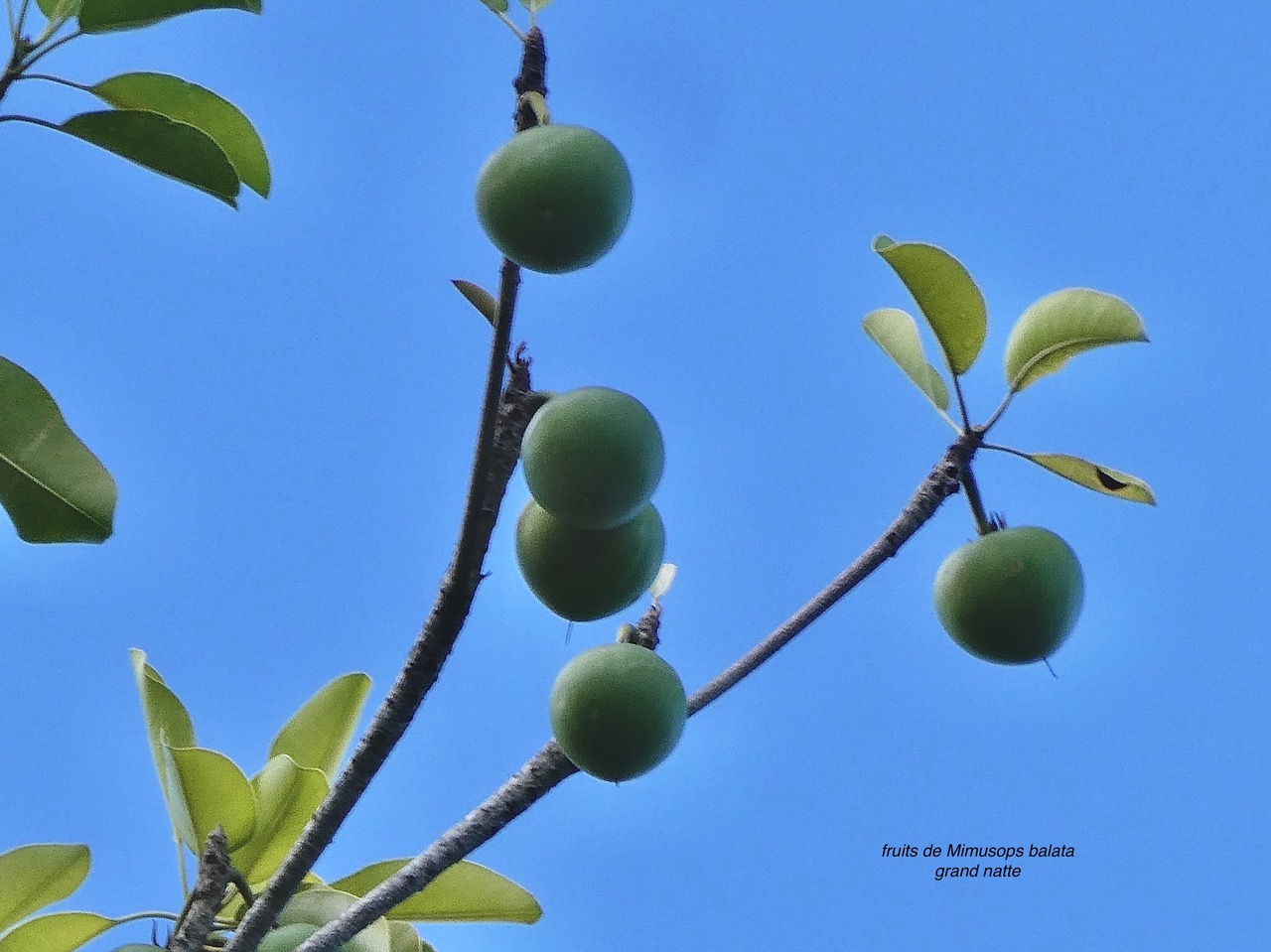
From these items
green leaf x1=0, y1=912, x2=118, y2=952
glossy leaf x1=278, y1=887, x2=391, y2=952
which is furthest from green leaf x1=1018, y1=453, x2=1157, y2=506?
green leaf x1=0, y1=912, x2=118, y2=952

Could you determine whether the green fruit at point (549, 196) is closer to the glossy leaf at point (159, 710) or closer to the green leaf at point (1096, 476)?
the green leaf at point (1096, 476)

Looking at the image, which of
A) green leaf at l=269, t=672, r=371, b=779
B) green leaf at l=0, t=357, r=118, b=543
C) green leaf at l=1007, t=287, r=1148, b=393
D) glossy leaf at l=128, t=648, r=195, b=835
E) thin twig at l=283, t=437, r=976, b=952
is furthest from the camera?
green leaf at l=269, t=672, r=371, b=779

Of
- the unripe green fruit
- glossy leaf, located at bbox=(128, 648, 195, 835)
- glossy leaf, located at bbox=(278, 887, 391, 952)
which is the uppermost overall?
glossy leaf, located at bbox=(128, 648, 195, 835)

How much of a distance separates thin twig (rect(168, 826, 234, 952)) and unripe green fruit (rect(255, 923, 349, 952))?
0.05m

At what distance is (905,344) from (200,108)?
32.5 inches

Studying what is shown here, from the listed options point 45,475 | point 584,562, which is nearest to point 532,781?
point 584,562

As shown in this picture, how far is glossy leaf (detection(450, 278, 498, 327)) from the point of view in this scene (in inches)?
40.2

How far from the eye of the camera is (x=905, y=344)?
143 centimetres

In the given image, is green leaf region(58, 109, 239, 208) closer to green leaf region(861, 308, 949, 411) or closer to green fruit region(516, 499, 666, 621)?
green fruit region(516, 499, 666, 621)

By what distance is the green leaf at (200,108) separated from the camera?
145cm

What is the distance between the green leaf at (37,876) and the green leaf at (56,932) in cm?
6

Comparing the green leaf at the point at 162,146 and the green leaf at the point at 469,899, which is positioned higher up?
the green leaf at the point at 162,146

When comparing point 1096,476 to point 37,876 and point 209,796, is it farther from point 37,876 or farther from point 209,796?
point 37,876

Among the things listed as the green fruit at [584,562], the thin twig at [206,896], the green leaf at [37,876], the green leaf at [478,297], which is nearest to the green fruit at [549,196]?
the green leaf at [478,297]
